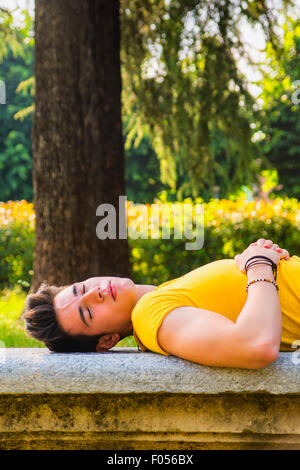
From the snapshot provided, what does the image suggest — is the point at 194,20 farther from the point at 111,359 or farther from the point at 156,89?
the point at 111,359

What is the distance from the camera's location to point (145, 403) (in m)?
2.13

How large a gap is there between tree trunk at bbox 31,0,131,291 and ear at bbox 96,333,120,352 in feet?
7.34

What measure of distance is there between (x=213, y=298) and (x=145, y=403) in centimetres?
54

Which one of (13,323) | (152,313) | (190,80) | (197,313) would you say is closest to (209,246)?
(190,80)

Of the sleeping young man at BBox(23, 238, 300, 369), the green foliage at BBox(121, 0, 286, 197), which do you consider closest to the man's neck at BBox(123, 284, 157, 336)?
the sleeping young man at BBox(23, 238, 300, 369)

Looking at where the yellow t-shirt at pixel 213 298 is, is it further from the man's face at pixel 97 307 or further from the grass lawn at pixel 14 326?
the grass lawn at pixel 14 326

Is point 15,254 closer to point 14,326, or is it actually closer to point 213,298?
point 14,326

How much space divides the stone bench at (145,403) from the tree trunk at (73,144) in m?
2.70

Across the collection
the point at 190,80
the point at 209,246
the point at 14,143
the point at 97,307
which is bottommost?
the point at 97,307

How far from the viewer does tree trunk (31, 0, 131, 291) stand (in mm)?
4871

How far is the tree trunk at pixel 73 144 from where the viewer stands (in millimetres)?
4871
